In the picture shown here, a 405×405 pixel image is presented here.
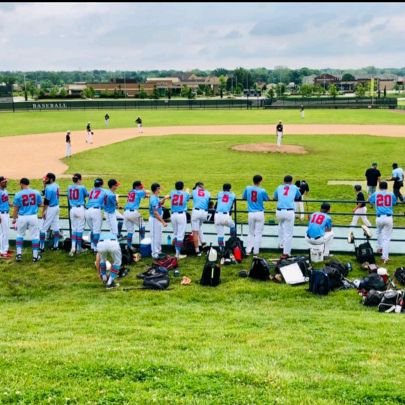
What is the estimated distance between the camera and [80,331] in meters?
8.88

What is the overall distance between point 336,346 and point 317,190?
1515 cm

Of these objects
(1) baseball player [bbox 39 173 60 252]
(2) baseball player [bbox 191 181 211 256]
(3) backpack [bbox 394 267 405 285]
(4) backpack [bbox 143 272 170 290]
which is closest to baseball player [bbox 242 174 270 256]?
(2) baseball player [bbox 191 181 211 256]

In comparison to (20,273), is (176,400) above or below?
above

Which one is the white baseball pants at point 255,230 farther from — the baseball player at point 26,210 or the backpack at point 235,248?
the baseball player at point 26,210

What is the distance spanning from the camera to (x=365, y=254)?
1346 cm

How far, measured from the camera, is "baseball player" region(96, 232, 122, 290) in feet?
39.2

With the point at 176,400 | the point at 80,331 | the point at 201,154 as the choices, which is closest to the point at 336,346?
the point at 176,400

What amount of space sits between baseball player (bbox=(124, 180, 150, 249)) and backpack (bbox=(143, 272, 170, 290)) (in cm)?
244

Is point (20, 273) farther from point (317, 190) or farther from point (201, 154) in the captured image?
point (201, 154)

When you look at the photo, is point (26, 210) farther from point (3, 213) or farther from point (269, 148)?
point (269, 148)

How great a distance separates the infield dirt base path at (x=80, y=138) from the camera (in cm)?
3020

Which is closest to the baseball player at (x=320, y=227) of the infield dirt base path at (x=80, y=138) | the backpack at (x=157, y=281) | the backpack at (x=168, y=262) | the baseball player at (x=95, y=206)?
the backpack at (x=168, y=262)

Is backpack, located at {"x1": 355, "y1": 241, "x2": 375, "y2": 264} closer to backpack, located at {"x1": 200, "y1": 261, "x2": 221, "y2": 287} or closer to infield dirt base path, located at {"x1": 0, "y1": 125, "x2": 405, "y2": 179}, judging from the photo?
backpack, located at {"x1": 200, "y1": 261, "x2": 221, "y2": 287}

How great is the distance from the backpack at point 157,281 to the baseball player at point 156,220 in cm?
176
